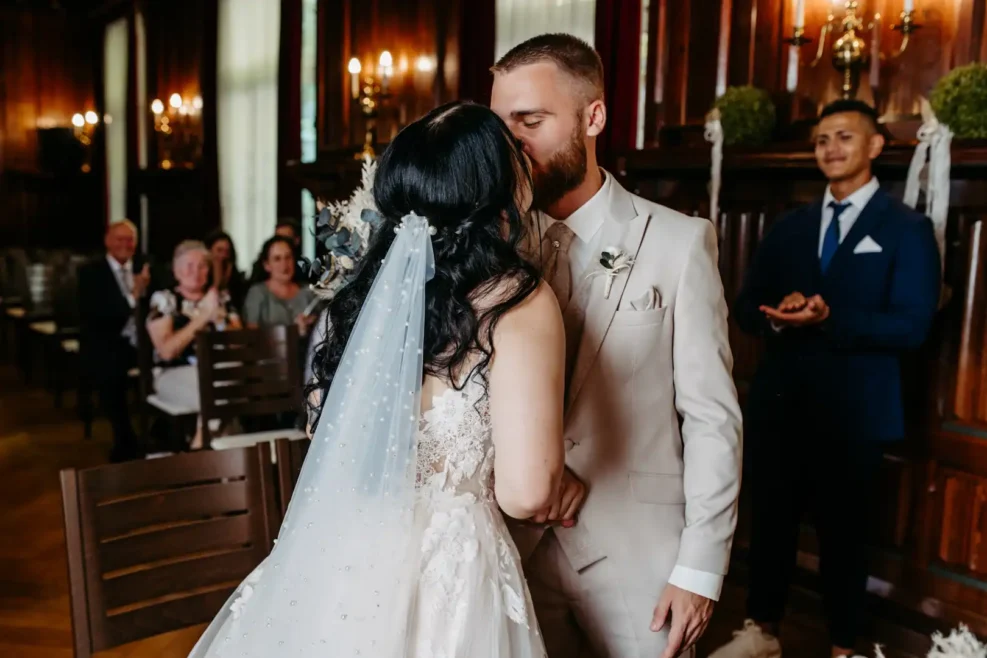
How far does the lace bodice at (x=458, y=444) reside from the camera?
140 cm

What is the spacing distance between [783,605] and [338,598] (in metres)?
2.25

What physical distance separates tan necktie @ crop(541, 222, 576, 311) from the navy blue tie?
1.70 m

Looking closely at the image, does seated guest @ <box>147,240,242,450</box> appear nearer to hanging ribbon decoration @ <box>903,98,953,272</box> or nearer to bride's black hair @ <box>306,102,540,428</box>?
hanging ribbon decoration @ <box>903,98,953,272</box>

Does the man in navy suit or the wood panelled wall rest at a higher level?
the wood panelled wall

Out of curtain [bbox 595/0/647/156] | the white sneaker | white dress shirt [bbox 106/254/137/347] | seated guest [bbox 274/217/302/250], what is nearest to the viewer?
the white sneaker

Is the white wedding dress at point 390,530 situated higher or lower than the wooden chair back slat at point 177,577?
higher

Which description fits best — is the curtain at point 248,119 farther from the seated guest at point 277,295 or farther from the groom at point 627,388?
the groom at point 627,388

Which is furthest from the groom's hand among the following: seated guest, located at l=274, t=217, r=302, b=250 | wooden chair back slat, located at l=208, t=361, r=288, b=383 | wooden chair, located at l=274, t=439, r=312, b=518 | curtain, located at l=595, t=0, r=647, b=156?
seated guest, located at l=274, t=217, r=302, b=250

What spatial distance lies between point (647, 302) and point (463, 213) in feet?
1.41

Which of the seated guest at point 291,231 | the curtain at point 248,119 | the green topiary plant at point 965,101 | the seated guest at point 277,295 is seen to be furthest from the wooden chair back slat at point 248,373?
the curtain at point 248,119

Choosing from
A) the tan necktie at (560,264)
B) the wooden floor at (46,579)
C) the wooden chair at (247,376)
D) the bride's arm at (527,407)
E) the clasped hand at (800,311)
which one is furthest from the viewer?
the wooden chair at (247,376)

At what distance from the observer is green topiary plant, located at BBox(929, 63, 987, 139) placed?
2.84 meters

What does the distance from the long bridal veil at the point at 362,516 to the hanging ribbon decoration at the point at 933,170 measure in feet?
7.42

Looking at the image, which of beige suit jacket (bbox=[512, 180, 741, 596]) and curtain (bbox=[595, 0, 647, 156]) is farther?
curtain (bbox=[595, 0, 647, 156])
